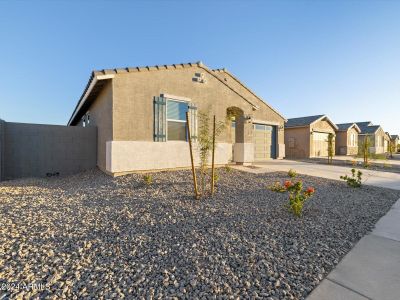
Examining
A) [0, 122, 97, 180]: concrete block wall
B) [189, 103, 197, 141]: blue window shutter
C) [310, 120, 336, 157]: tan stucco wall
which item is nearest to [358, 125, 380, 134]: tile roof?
[310, 120, 336, 157]: tan stucco wall

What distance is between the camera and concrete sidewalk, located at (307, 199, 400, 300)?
202 centimetres

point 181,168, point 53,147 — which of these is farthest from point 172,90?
point 53,147

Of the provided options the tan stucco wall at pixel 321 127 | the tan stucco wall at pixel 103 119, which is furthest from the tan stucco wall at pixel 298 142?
the tan stucco wall at pixel 103 119

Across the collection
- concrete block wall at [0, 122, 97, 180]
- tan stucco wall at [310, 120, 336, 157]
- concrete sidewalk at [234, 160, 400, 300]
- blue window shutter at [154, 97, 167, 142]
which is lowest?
concrete sidewalk at [234, 160, 400, 300]

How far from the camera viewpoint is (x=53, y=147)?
8.32m

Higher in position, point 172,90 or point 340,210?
point 172,90

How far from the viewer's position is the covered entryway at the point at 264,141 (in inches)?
603

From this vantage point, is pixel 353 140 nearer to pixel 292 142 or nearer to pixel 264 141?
pixel 292 142

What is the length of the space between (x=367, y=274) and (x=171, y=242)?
8.28ft

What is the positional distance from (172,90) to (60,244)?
666 cm

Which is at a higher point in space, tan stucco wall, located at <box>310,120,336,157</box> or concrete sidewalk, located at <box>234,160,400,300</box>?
tan stucco wall, located at <box>310,120,336,157</box>

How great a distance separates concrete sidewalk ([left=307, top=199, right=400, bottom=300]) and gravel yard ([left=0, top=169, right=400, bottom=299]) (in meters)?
0.12

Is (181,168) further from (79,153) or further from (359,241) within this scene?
(359,241)

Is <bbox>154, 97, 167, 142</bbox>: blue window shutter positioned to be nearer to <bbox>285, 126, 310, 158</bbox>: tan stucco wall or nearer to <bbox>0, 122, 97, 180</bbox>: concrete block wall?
<bbox>0, 122, 97, 180</bbox>: concrete block wall
